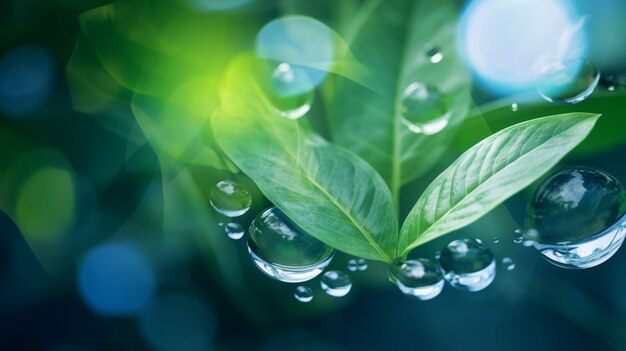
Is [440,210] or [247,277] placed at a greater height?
[440,210]

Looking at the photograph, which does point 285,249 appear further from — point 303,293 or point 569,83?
point 569,83

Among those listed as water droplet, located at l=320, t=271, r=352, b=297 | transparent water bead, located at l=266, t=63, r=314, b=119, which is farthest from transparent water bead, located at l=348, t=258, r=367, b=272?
transparent water bead, located at l=266, t=63, r=314, b=119

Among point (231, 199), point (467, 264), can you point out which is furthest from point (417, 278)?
point (231, 199)

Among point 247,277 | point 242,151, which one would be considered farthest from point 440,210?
point 247,277

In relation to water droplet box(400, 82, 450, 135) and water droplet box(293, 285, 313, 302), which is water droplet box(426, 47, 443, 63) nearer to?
water droplet box(400, 82, 450, 135)

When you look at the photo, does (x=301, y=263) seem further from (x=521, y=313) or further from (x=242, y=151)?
(x=521, y=313)

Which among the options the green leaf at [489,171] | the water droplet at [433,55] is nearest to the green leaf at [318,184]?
the green leaf at [489,171]

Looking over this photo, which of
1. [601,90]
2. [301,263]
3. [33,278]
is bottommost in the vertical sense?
[33,278]
